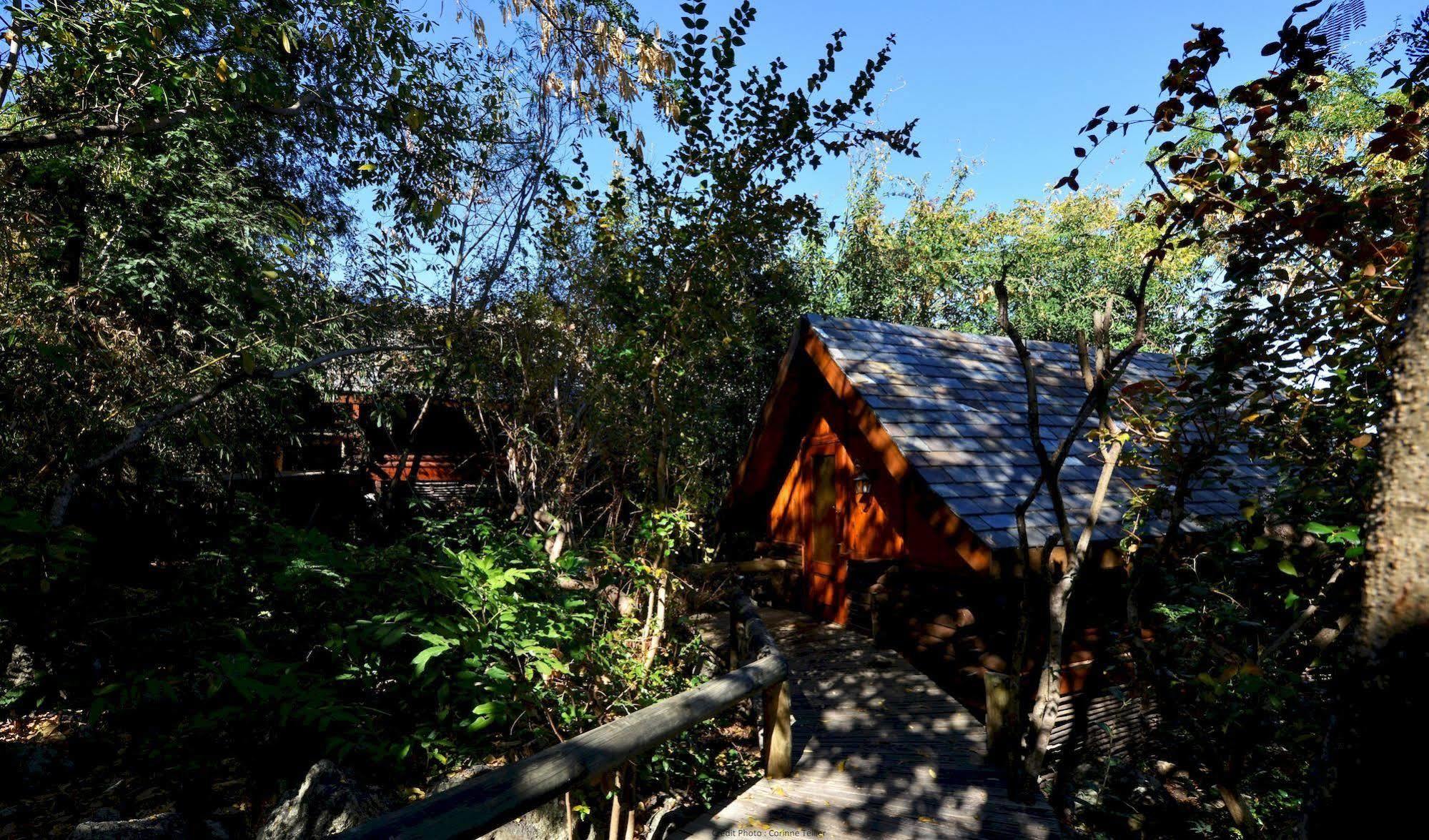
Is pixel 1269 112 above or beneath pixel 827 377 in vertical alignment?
above

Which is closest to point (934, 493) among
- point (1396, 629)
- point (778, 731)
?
point (778, 731)

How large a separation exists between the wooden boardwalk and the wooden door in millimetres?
2211

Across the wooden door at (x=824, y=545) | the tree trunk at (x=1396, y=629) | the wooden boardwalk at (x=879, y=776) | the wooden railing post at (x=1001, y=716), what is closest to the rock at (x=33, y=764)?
the wooden boardwalk at (x=879, y=776)

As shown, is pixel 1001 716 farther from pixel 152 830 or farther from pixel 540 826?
pixel 152 830

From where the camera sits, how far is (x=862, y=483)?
8750mm

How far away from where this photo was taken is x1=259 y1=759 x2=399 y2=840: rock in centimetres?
401

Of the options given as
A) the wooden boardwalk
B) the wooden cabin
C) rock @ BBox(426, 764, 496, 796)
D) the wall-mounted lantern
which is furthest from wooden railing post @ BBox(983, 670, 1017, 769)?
the wall-mounted lantern

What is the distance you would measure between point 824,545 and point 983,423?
3.01 meters

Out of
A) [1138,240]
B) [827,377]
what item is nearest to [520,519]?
[827,377]

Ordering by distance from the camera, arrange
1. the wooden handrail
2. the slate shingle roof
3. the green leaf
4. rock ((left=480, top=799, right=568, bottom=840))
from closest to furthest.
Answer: the wooden handrail
the green leaf
rock ((left=480, top=799, right=568, bottom=840))
the slate shingle roof

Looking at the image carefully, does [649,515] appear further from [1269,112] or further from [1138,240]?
[1138,240]

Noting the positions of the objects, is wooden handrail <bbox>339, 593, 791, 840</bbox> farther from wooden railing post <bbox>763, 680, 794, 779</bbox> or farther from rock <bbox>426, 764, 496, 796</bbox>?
rock <bbox>426, 764, 496, 796</bbox>

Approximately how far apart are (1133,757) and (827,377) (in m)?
5.27

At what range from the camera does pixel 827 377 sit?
8250 millimetres
